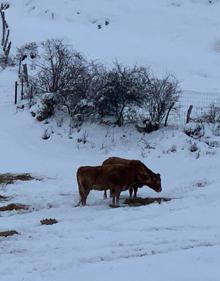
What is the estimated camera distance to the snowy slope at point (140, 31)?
122 feet

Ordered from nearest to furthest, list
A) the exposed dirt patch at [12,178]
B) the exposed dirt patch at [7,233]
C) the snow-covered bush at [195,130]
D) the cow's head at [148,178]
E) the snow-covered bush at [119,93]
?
the exposed dirt patch at [7,233], the cow's head at [148,178], the exposed dirt patch at [12,178], the snow-covered bush at [195,130], the snow-covered bush at [119,93]

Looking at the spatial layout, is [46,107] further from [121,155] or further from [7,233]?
[7,233]

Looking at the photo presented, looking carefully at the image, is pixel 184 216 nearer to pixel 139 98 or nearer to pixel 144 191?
pixel 144 191

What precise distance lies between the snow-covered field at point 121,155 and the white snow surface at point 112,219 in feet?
0.08

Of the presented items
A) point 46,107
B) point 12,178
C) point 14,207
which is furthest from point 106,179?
point 46,107

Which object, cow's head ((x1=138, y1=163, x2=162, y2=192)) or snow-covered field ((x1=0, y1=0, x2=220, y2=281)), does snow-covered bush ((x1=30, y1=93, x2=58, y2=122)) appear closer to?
snow-covered field ((x1=0, y1=0, x2=220, y2=281))

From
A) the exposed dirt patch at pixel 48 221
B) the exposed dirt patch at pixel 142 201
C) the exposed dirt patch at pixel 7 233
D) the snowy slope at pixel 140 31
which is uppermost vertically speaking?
the snowy slope at pixel 140 31

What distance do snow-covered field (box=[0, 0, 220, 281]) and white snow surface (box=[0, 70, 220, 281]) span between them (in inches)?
1.0

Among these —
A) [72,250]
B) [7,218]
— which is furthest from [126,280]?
[7,218]

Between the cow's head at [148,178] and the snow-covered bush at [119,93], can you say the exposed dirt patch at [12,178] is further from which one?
the snow-covered bush at [119,93]

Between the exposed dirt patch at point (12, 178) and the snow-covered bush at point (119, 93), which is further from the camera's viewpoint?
the snow-covered bush at point (119, 93)

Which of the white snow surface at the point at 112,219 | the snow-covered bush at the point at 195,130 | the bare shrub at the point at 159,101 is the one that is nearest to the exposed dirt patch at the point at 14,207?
the white snow surface at the point at 112,219

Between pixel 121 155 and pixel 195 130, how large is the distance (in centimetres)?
311

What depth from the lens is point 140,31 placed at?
4406 cm
